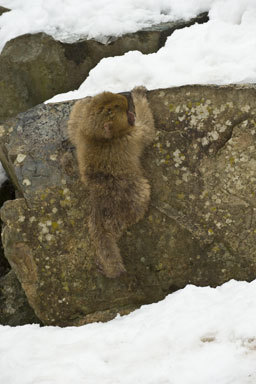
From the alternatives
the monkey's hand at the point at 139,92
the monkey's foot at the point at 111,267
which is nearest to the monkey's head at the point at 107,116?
the monkey's hand at the point at 139,92

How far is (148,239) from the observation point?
16.8ft

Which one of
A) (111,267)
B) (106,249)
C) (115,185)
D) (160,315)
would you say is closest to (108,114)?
(115,185)

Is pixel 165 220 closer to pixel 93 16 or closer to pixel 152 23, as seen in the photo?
pixel 152 23

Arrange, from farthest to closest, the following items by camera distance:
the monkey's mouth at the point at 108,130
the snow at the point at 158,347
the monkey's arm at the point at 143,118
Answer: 1. the monkey's arm at the point at 143,118
2. the monkey's mouth at the point at 108,130
3. the snow at the point at 158,347

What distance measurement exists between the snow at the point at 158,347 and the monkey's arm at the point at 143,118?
5.85 ft

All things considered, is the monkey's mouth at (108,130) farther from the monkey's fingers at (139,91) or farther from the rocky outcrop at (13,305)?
the rocky outcrop at (13,305)

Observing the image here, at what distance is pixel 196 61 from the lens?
217 inches

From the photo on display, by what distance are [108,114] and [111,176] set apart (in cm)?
70

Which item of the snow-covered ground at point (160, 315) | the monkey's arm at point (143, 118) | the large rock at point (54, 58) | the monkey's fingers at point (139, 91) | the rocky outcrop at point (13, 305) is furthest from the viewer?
the large rock at point (54, 58)

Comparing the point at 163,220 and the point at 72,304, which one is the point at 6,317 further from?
the point at 163,220

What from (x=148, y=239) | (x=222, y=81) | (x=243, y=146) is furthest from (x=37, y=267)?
(x=222, y=81)

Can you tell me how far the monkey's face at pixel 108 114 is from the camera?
4887 millimetres

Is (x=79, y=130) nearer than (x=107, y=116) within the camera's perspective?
No

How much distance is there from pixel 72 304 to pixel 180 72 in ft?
10.2
